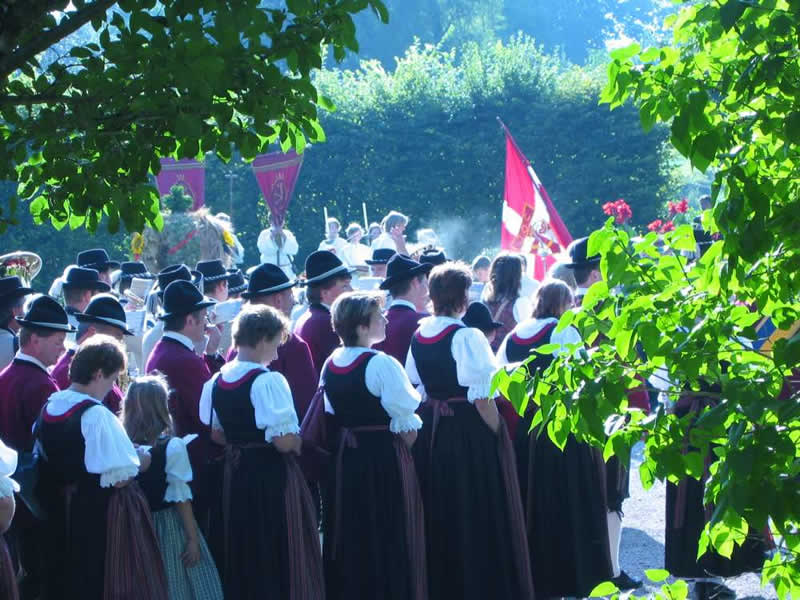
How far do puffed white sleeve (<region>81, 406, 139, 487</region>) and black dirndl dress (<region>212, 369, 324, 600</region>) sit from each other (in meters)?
0.64

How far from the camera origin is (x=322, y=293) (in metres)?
6.84

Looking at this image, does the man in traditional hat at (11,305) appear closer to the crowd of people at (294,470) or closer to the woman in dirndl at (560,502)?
the crowd of people at (294,470)

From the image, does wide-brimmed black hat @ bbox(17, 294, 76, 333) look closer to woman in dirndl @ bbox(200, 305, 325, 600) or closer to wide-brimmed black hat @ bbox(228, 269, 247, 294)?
woman in dirndl @ bbox(200, 305, 325, 600)

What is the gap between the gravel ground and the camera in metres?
6.46

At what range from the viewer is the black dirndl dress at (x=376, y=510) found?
17.6 feet

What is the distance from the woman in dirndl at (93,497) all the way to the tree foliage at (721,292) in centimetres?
261

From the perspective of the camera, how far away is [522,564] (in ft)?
18.6

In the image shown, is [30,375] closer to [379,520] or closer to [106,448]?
[106,448]

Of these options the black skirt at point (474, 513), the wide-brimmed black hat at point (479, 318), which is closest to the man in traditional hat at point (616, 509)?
the wide-brimmed black hat at point (479, 318)

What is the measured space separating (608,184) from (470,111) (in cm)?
398

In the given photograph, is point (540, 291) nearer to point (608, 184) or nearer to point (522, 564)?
point (522, 564)

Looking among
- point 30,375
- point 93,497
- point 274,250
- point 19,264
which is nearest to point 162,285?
point 19,264

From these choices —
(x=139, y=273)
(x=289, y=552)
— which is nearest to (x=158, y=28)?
(x=289, y=552)

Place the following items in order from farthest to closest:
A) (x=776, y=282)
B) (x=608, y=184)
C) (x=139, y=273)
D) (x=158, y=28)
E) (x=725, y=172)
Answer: (x=608, y=184)
(x=139, y=273)
(x=158, y=28)
(x=776, y=282)
(x=725, y=172)
